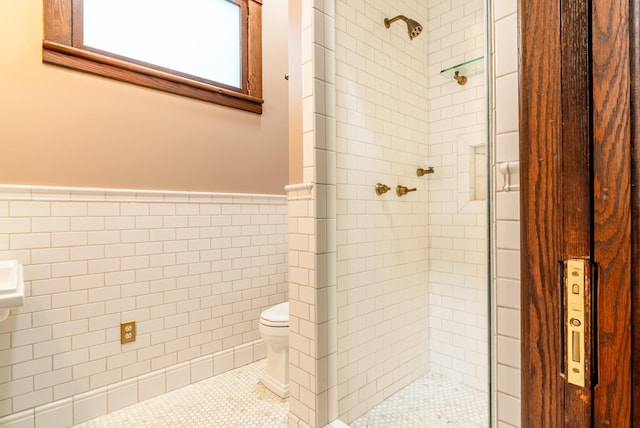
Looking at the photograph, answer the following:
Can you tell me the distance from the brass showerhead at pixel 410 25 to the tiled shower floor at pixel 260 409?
7.25 ft

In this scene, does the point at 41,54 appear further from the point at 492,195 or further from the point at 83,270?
the point at 492,195

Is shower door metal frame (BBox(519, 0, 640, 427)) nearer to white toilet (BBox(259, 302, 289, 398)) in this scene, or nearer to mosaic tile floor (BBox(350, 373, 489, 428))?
mosaic tile floor (BBox(350, 373, 489, 428))

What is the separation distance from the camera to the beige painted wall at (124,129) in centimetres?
162

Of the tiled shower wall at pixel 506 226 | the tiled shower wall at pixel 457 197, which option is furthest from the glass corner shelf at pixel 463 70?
the tiled shower wall at pixel 506 226

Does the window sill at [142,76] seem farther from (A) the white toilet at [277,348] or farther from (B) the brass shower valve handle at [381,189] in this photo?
(A) the white toilet at [277,348]

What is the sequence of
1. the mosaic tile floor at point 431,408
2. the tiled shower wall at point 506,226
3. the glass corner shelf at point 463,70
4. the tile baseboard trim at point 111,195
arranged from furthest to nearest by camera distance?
the glass corner shelf at point 463,70
the mosaic tile floor at point 431,408
the tile baseboard trim at point 111,195
the tiled shower wall at point 506,226

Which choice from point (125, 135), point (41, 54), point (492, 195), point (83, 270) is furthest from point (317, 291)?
point (41, 54)

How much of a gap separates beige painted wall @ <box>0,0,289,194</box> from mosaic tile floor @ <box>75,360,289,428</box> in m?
1.29

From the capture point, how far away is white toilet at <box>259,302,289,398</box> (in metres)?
1.96

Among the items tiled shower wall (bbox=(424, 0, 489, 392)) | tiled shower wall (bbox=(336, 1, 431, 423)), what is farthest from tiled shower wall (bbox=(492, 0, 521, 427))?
tiled shower wall (bbox=(424, 0, 489, 392))

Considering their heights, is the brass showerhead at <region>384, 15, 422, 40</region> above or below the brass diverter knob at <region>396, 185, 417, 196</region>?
above

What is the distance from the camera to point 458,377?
6.89 feet

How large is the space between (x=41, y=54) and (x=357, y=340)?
2.22m

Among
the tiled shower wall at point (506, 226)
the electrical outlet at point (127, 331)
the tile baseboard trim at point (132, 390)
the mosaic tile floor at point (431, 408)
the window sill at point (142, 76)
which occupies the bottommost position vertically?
the mosaic tile floor at point (431, 408)
